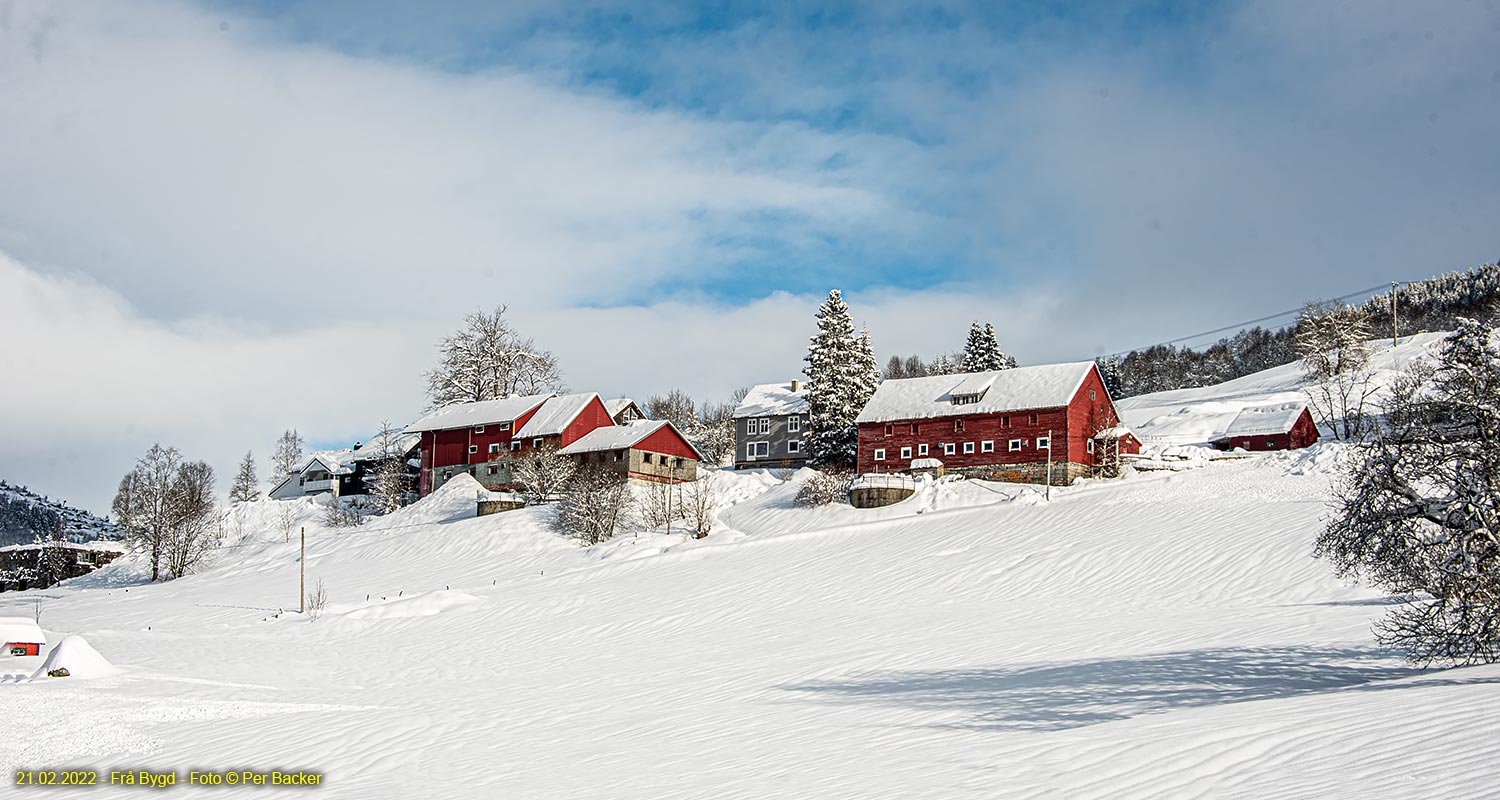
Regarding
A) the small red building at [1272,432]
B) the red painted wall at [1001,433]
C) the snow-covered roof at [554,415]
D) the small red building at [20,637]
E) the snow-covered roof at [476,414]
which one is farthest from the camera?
the snow-covered roof at [476,414]

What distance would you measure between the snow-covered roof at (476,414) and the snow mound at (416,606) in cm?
2838

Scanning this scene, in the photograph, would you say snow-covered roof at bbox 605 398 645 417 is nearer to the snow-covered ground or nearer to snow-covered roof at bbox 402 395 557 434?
snow-covered roof at bbox 402 395 557 434

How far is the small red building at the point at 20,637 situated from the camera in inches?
1107

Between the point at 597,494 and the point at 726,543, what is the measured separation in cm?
879

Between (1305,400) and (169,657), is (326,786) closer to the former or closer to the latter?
(169,657)

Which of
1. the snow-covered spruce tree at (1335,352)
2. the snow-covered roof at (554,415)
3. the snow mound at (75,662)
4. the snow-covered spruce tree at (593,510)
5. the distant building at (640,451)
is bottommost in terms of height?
the snow mound at (75,662)

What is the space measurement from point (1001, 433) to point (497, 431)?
31.1 metres

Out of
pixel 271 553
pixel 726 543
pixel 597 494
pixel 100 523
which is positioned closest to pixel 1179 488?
pixel 726 543

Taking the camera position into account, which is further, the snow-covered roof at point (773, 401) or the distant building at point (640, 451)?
the snow-covered roof at point (773, 401)

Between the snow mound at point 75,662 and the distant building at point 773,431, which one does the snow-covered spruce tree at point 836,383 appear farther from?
the snow mound at point 75,662

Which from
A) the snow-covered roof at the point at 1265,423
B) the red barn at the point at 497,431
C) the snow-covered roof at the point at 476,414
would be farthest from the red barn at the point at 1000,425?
the snow-covered roof at the point at 476,414

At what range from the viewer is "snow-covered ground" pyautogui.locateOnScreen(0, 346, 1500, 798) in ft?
37.9

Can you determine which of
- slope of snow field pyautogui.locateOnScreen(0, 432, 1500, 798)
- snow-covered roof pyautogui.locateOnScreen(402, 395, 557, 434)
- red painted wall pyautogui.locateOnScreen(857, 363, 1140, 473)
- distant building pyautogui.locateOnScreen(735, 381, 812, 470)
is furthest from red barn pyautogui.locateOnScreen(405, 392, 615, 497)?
red painted wall pyautogui.locateOnScreen(857, 363, 1140, 473)

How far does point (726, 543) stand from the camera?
44.3 metres
